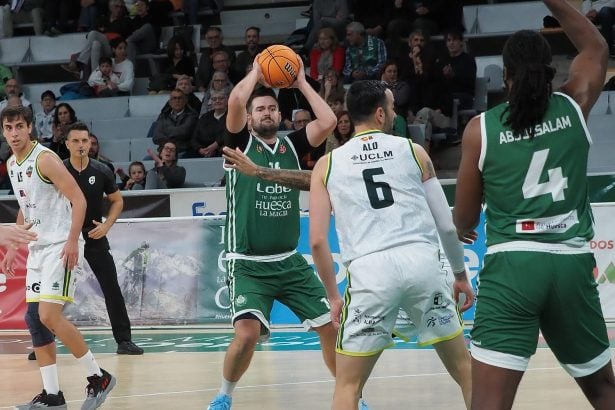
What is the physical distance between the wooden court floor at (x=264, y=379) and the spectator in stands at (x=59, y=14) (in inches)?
419

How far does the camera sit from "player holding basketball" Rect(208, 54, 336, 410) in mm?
7074

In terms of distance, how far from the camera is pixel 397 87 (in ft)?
50.7

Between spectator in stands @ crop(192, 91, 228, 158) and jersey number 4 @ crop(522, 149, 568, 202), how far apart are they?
11.7 meters

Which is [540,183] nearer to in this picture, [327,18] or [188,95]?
[188,95]

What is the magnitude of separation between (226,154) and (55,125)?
35.0 feet

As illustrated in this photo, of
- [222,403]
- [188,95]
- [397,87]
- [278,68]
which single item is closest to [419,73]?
[397,87]

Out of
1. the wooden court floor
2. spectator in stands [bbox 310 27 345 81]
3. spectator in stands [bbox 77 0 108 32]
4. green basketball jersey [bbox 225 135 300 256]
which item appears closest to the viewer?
green basketball jersey [bbox 225 135 300 256]

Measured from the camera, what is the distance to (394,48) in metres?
16.6

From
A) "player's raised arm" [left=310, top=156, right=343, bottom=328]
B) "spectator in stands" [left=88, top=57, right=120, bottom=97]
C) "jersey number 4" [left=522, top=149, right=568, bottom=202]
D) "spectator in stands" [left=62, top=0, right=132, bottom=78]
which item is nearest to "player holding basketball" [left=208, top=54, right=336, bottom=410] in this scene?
"player's raised arm" [left=310, top=156, right=343, bottom=328]

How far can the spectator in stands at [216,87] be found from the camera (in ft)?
53.9

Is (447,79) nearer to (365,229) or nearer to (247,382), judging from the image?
(247,382)

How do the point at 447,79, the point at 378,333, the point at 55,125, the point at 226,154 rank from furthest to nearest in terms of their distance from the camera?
the point at 55,125 < the point at 447,79 < the point at 226,154 < the point at 378,333

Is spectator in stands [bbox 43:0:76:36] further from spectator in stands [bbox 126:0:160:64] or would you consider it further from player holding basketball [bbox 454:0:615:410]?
player holding basketball [bbox 454:0:615:410]

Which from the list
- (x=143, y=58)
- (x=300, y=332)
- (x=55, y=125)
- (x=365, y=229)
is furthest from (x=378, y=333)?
(x=143, y=58)
